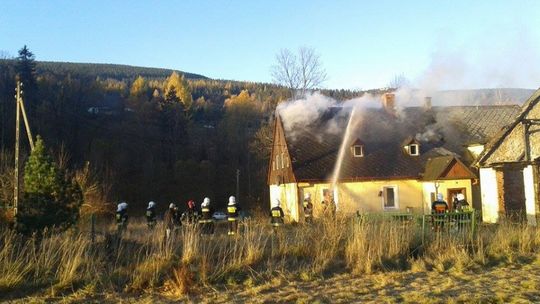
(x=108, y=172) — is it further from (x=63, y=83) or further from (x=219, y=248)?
(x=219, y=248)

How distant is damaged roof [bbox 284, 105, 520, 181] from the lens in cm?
3522

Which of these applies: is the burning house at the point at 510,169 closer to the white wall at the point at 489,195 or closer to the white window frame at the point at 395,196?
the white wall at the point at 489,195

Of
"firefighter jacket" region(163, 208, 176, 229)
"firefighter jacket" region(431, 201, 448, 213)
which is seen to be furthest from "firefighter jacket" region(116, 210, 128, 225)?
"firefighter jacket" region(431, 201, 448, 213)

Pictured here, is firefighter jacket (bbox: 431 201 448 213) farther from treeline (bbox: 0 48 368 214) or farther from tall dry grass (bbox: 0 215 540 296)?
treeline (bbox: 0 48 368 214)

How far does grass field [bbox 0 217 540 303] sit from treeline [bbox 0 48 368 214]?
138ft

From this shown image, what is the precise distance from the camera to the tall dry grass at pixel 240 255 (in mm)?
9500

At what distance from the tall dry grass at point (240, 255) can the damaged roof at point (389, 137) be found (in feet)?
71.5

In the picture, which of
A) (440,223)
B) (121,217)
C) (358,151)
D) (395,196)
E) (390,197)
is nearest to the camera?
(440,223)

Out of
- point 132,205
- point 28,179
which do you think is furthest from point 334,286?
point 132,205

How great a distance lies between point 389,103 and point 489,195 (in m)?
15.1

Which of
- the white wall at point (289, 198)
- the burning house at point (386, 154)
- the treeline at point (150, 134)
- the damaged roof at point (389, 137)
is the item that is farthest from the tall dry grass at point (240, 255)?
the treeline at point (150, 134)

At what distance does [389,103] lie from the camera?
4131cm

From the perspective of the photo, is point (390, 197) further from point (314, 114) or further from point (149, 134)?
point (149, 134)

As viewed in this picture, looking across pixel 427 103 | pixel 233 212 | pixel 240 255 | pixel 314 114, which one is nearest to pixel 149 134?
pixel 314 114
